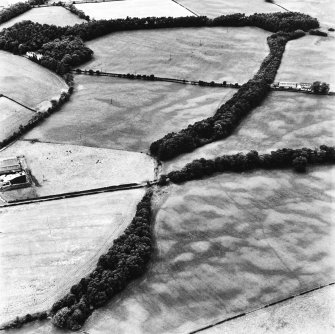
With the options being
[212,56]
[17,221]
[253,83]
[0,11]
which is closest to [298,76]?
[253,83]

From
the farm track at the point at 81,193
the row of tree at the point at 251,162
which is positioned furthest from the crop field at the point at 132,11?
the farm track at the point at 81,193

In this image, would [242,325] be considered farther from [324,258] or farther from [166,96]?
[166,96]

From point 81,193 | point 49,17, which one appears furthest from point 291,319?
point 49,17

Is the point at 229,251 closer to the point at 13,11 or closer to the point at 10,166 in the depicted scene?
the point at 10,166

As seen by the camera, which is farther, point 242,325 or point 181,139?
point 181,139

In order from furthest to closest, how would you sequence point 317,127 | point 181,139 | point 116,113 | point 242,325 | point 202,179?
point 116,113
point 317,127
point 181,139
point 202,179
point 242,325

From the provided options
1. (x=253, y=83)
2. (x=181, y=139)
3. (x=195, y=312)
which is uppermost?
(x=253, y=83)

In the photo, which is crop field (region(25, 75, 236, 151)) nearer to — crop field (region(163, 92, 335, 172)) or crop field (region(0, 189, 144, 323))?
crop field (region(163, 92, 335, 172))
